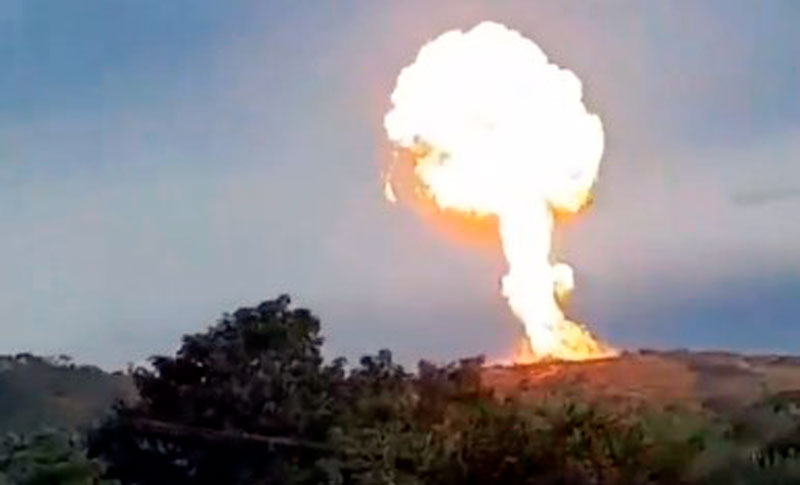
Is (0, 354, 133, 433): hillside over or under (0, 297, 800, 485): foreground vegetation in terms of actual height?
over

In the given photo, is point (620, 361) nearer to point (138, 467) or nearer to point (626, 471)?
point (138, 467)

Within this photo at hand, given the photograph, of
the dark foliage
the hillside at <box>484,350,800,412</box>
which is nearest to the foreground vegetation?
the dark foliage

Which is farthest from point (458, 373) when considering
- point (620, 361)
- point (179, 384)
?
point (620, 361)

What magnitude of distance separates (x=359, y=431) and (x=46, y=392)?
133ft

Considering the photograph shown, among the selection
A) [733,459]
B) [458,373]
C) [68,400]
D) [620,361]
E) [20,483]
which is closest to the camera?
[733,459]

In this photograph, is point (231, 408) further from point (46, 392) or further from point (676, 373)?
point (676, 373)

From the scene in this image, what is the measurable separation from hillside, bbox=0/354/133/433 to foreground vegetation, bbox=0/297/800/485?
16994 millimetres

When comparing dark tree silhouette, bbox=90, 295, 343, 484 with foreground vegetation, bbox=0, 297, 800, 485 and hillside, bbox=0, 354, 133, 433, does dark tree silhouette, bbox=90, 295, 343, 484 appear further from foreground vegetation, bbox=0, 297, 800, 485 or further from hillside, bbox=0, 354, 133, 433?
hillside, bbox=0, 354, 133, 433

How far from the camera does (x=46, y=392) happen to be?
82.2m

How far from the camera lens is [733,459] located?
36.9 m

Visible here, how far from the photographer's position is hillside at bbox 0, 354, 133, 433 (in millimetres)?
71575

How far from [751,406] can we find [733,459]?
7725mm

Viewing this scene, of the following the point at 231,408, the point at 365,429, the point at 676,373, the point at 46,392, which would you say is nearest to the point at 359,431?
the point at 365,429

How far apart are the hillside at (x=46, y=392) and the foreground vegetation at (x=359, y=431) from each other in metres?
17.0
